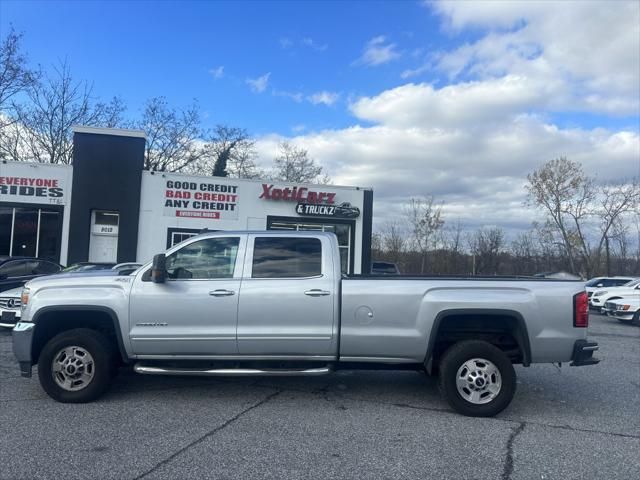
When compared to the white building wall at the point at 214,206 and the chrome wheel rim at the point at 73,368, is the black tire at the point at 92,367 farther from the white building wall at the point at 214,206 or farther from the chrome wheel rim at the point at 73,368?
the white building wall at the point at 214,206

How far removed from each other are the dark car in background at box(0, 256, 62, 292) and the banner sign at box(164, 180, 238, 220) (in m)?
8.54

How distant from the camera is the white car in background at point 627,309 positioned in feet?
50.9

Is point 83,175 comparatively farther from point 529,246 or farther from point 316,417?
point 529,246

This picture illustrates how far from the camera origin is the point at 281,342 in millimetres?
5629

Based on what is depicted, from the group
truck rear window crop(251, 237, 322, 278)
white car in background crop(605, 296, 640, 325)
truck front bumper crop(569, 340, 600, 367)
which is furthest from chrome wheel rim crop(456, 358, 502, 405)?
white car in background crop(605, 296, 640, 325)

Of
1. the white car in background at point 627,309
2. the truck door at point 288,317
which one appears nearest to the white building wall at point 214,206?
the white car in background at point 627,309

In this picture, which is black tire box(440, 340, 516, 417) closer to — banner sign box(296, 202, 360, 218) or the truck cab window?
the truck cab window

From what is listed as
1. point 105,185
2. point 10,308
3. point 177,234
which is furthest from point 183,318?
point 105,185

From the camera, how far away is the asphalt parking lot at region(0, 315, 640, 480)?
4.10 metres

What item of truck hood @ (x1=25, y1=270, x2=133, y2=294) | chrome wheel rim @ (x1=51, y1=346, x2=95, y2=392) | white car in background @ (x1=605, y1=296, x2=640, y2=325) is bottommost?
chrome wheel rim @ (x1=51, y1=346, x2=95, y2=392)

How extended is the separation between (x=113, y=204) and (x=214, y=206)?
3.92m

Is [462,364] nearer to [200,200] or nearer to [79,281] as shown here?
[79,281]

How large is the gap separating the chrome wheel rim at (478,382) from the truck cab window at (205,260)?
9.14 ft

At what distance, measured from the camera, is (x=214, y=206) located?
21.6 m
